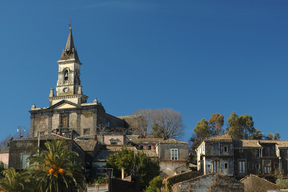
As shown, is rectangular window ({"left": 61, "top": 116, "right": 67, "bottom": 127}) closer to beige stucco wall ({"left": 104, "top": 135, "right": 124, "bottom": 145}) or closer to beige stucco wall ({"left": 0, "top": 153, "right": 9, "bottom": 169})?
beige stucco wall ({"left": 104, "top": 135, "right": 124, "bottom": 145})

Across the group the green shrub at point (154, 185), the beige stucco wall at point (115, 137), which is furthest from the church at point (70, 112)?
the green shrub at point (154, 185)

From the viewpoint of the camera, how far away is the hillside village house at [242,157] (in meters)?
58.6

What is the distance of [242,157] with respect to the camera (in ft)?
196

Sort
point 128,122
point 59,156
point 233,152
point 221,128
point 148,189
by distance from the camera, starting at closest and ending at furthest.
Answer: point 59,156 → point 148,189 → point 233,152 → point 221,128 → point 128,122

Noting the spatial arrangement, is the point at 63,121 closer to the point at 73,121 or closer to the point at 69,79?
the point at 73,121

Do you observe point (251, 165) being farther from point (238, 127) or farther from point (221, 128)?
point (221, 128)

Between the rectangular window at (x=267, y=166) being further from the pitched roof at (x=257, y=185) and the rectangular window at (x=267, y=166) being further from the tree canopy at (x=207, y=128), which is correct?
the tree canopy at (x=207, y=128)

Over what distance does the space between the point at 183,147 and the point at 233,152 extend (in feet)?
22.4

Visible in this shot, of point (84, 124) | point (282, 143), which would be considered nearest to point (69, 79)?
point (84, 124)

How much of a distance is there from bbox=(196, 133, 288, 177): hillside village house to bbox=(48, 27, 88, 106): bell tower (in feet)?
137

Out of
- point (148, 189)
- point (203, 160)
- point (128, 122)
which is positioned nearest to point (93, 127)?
point (128, 122)

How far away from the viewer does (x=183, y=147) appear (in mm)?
61125

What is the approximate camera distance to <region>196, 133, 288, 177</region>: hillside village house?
58562 mm

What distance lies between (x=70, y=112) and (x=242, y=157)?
43550 mm
